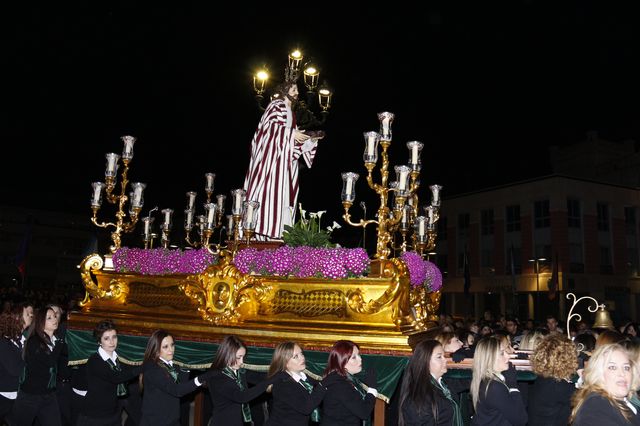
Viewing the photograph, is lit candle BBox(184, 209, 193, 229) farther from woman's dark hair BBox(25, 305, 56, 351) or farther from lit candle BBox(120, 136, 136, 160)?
woman's dark hair BBox(25, 305, 56, 351)

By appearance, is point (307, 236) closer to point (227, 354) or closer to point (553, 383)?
point (227, 354)

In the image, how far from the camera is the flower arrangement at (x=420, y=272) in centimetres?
924

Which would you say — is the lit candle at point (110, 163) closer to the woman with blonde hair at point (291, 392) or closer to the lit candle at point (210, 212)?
the lit candle at point (210, 212)

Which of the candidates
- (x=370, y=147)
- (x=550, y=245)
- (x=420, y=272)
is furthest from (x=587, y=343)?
(x=550, y=245)

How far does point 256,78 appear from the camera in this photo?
12.0 m

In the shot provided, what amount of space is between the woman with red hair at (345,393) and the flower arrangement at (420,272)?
3.23 metres

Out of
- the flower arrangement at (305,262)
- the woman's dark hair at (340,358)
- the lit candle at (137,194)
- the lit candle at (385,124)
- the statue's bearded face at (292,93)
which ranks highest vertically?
the statue's bearded face at (292,93)

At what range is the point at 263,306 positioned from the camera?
8664 mm

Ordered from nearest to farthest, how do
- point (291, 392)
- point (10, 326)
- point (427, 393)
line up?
1. point (427, 393)
2. point (291, 392)
3. point (10, 326)

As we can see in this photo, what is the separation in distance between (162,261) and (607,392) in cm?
780

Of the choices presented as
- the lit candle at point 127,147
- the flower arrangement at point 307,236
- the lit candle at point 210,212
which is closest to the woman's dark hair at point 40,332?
the lit candle at point 210,212

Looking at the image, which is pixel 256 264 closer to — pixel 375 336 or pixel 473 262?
pixel 375 336

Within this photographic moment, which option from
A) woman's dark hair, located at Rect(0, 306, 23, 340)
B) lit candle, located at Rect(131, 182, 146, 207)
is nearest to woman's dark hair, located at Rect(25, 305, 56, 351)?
woman's dark hair, located at Rect(0, 306, 23, 340)

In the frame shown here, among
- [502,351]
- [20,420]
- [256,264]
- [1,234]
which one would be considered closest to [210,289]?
[256,264]
